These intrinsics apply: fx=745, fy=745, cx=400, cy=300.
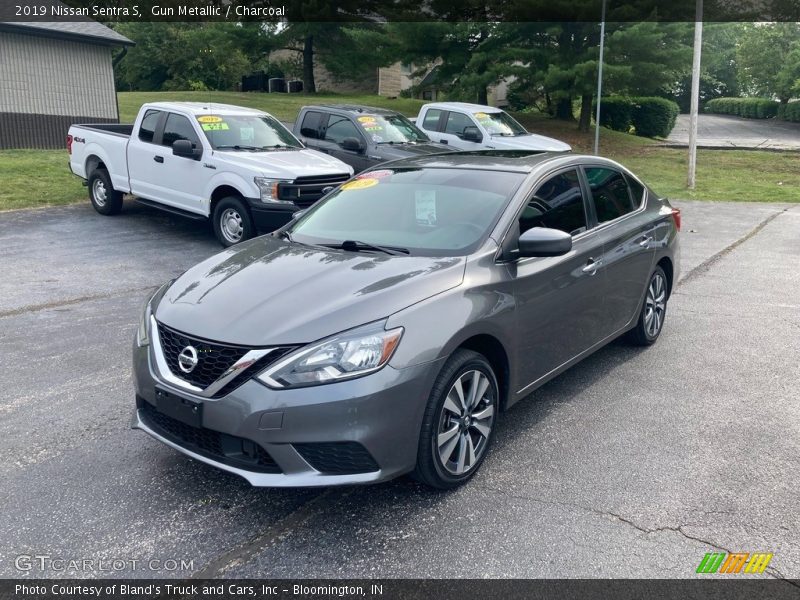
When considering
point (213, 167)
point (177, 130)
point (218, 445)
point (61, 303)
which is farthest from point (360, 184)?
point (177, 130)

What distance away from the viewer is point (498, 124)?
17.3 metres

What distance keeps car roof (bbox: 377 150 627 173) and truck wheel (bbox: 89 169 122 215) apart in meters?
8.00

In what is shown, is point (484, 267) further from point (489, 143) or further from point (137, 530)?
point (489, 143)

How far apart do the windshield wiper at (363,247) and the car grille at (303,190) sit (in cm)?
533

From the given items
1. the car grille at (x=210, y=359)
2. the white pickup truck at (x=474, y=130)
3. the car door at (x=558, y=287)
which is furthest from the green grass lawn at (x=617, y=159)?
the car door at (x=558, y=287)

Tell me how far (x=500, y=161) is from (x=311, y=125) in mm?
9164

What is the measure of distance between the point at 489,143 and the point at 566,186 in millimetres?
11826

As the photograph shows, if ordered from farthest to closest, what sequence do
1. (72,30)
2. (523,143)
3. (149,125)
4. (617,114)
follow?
(617,114)
(72,30)
(523,143)
(149,125)

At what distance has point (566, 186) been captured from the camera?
5.04 meters

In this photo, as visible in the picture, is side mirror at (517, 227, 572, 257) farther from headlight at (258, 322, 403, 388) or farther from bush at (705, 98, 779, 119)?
bush at (705, 98, 779, 119)

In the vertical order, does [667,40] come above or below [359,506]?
above

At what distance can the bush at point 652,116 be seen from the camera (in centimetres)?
3606

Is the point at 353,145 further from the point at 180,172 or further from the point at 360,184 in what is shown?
the point at 360,184

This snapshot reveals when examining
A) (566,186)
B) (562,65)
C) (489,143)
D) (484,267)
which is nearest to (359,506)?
(484,267)
